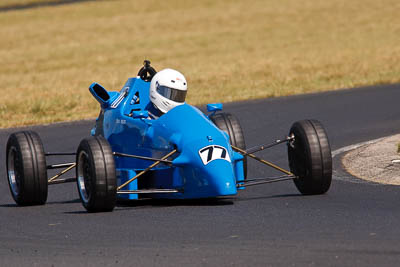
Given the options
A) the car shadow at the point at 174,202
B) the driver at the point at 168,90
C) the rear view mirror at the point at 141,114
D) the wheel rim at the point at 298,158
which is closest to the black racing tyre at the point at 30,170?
the car shadow at the point at 174,202

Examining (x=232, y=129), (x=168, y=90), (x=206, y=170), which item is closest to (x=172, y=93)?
(x=168, y=90)

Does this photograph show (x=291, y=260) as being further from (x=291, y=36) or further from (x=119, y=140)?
(x=291, y=36)

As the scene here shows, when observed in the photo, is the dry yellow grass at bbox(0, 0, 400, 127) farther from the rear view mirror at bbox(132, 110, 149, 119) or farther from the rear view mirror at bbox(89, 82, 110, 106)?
the rear view mirror at bbox(132, 110, 149, 119)

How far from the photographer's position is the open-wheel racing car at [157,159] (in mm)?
9750

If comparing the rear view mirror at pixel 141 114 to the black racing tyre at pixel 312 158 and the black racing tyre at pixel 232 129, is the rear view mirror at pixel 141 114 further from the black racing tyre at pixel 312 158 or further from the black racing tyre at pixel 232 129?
the black racing tyre at pixel 312 158

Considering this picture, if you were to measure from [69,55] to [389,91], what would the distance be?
721 inches

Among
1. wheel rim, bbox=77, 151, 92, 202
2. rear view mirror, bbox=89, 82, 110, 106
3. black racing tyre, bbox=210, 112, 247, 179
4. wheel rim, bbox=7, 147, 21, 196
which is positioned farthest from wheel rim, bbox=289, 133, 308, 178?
wheel rim, bbox=7, 147, 21, 196

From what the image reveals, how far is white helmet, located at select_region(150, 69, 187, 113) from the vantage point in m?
11.0

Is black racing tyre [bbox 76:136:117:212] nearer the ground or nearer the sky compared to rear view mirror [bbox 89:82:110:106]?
nearer the ground

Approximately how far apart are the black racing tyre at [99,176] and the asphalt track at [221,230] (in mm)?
137

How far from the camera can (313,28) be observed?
43906mm

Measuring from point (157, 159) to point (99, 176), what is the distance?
2.36 ft

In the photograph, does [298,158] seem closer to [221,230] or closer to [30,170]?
[221,230]

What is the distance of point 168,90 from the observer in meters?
11.0
